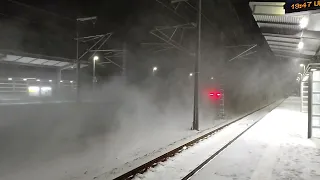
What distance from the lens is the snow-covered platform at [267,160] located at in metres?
5.03

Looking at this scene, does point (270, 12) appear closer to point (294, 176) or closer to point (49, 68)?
point (294, 176)

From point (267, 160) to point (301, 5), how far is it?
3.13 m

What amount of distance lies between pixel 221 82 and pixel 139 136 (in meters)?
8.34

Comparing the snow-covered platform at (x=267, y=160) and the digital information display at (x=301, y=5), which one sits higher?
the digital information display at (x=301, y=5)

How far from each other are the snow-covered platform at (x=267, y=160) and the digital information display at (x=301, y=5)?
2987mm

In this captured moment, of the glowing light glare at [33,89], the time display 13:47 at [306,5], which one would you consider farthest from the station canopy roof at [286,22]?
the glowing light glare at [33,89]

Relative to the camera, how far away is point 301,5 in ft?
19.0

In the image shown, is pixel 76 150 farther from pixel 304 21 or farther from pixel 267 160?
pixel 304 21

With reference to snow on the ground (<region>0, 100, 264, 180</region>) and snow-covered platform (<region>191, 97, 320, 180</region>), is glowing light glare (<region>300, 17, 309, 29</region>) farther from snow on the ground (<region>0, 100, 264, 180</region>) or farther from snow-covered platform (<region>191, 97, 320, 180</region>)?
snow on the ground (<region>0, 100, 264, 180</region>)

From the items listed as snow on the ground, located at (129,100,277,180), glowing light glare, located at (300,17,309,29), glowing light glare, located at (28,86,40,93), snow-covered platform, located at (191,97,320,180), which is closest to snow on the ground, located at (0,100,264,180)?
snow on the ground, located at (129,100,277,180)

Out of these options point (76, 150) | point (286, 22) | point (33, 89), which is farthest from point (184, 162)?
point (33, 89)

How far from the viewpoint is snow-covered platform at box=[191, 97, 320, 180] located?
503 cm

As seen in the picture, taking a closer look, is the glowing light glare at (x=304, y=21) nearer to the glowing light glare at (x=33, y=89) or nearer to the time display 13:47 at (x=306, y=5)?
the time display 13:47 at (x=306, y=5)

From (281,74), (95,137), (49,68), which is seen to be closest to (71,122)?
(95,137)
